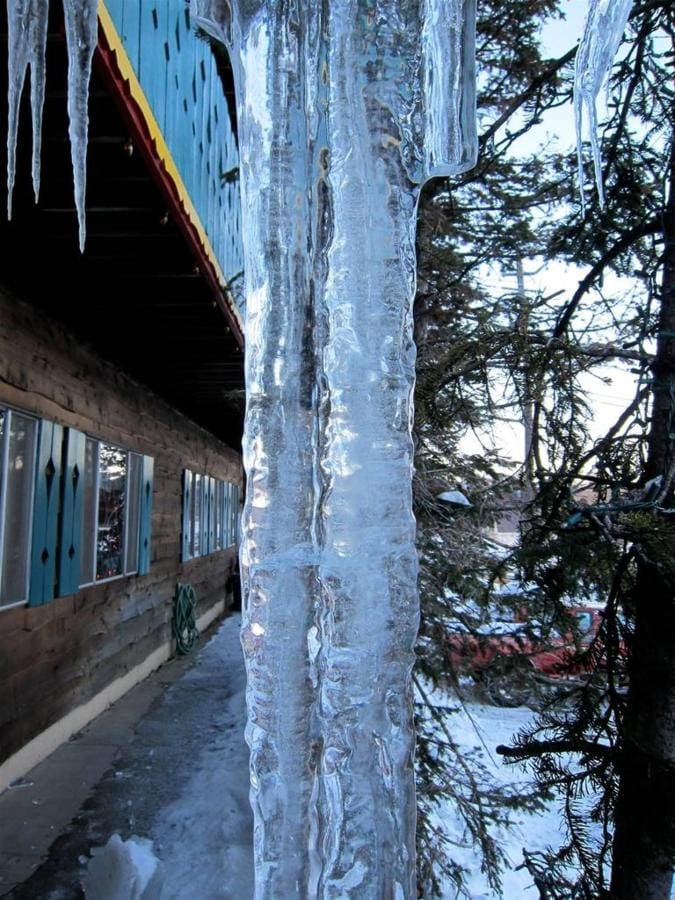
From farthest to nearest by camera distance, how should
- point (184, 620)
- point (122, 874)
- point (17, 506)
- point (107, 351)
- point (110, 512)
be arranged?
point (184, 620)
point (110, 512)
point (107, 351)
point (17, 506)
point (122, 874)

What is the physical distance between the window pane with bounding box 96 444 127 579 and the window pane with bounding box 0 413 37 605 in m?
1.40

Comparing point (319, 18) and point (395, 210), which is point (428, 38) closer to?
point (319, 18)

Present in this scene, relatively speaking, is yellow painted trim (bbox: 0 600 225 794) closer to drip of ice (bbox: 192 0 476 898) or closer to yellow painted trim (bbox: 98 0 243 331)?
yellow painted trim (bbox: 98 0 243 331)

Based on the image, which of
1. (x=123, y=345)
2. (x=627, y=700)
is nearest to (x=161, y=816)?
(x=627, y=700)

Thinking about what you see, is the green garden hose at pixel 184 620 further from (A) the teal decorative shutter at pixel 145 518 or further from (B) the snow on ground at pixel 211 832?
(B) the snow on ground at pixel 211 832

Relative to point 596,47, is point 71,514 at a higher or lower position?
lower

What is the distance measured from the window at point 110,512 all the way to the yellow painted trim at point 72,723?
3.44 feet

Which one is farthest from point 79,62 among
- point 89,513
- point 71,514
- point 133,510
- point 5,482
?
point 133,510

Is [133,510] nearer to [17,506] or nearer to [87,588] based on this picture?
[87,588]

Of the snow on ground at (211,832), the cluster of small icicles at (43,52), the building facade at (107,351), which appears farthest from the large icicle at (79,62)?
the snow on ground at (211,832)

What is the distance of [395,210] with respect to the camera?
1.17 meters

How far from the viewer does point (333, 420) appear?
113 cm

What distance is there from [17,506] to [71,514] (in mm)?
762

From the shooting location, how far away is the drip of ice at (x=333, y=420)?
1068 mm
